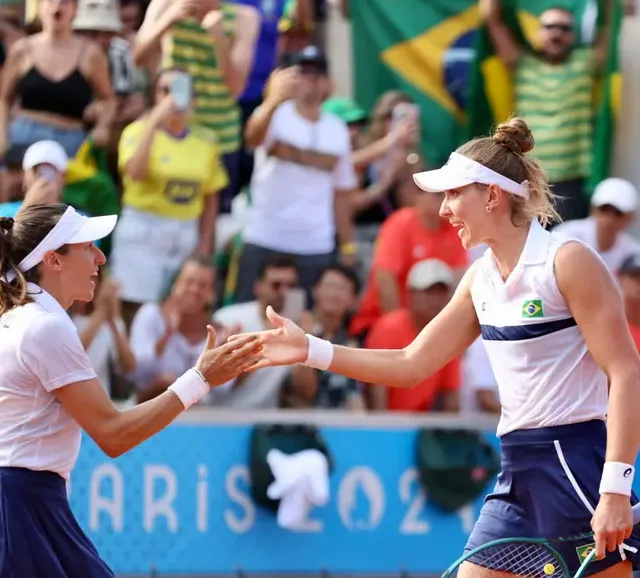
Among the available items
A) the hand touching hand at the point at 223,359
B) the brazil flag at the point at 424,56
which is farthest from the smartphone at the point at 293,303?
the hand touching hand at the point at 223,359

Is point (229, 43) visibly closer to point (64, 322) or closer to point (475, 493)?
point (475, 493)

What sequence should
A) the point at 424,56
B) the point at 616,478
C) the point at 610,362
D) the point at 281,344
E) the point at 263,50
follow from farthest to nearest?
1. the point at 424,56
2. the point at 263,50
3. the point at 281,344
4. the point at 610,362
5. the point at 616,478

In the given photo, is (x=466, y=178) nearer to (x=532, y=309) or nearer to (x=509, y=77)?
(x=532, y=309)

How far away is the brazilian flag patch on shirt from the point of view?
14.1 ft

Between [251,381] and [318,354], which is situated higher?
[318,354]

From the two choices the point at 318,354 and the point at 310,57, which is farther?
the point at 310,57

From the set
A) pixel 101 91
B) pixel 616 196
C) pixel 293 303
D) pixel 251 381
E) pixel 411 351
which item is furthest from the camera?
pixel 616 196

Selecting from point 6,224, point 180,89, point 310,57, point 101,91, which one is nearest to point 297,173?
point 310,57

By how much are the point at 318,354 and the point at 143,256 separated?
3829mm

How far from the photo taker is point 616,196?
8758mm

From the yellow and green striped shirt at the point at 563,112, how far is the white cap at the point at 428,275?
127 centimetres

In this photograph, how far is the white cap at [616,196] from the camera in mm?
8734

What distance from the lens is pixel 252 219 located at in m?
8.73

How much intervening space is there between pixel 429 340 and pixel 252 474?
3.23 metres
